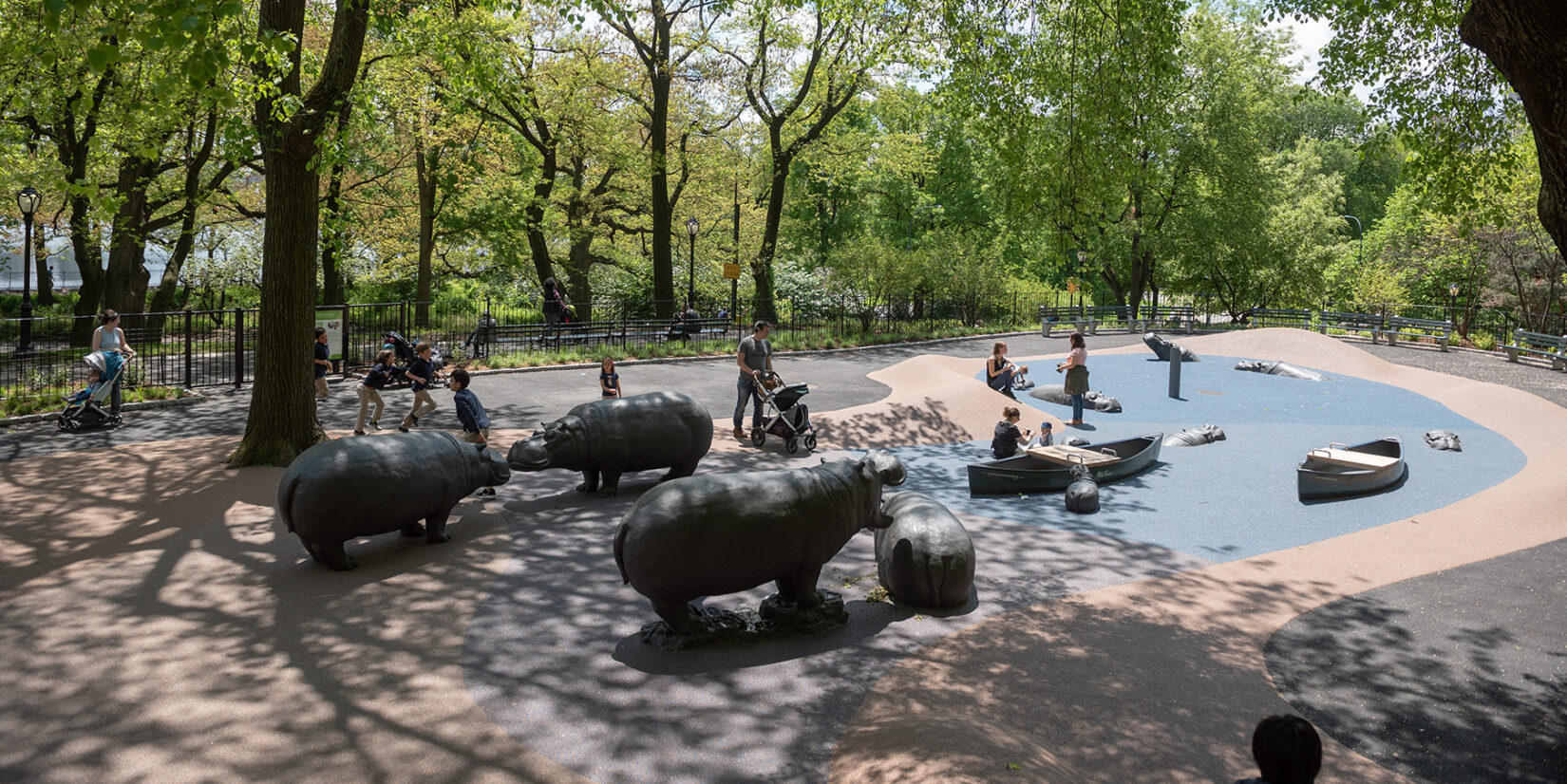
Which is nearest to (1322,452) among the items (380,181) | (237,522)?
(237,522)

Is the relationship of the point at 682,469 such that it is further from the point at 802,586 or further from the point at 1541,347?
the point at 1541,347

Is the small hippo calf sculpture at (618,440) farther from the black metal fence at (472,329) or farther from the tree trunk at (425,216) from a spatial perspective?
the tree trunk at (425,216)

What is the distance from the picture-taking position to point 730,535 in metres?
6.84

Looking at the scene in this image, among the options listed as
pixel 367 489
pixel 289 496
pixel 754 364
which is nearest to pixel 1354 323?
pixel 754 364

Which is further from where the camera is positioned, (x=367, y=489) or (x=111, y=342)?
(x=111, y=342)

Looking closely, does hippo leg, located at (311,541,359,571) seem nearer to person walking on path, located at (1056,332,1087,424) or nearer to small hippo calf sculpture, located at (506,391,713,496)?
small hippo calf sculpture, located at (506,391,713,496)

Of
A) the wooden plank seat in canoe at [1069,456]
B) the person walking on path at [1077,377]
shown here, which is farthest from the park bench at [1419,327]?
the wooden plank seat in canoe at [1069,456]

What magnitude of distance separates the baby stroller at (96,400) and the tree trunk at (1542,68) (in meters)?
17.5

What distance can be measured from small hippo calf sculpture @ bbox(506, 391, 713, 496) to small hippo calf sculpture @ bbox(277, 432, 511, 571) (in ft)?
4.28

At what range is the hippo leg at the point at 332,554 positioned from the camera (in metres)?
8.45

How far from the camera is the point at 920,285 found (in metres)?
35.7

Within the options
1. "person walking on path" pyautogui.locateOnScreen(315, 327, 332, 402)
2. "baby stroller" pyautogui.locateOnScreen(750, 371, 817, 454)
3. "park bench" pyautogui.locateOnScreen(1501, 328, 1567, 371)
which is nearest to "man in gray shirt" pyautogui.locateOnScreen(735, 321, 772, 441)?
"baby stroller" pyautogui.locateOnScreen(750, 371, 817, 454)

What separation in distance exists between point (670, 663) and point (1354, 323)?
38107 mm

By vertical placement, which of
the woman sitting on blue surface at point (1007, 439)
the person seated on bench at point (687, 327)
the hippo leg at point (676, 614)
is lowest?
the hippo leg at point (676, 614)
